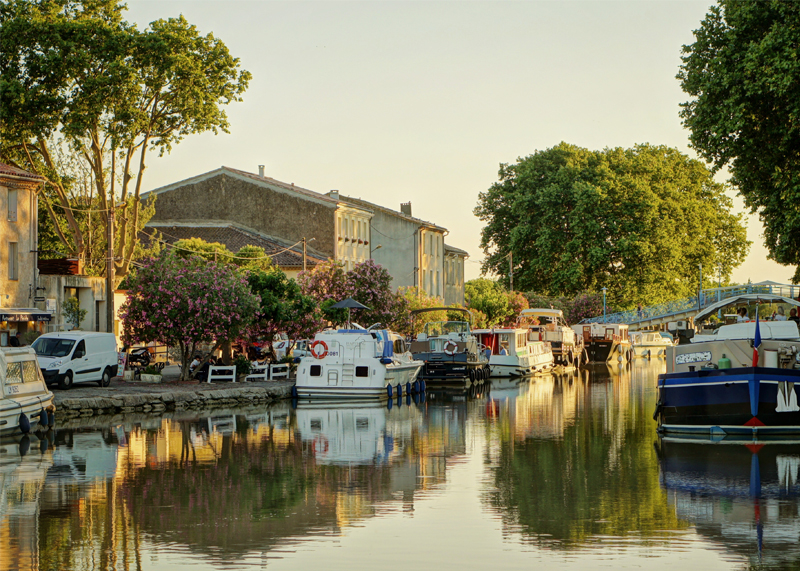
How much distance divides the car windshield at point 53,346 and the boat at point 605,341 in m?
51.6

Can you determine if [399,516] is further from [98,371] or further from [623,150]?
[623,150]

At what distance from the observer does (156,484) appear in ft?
57.1

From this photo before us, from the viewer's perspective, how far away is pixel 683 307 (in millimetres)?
84562

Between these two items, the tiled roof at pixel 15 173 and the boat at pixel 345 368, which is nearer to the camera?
the boat at pixel 345 368

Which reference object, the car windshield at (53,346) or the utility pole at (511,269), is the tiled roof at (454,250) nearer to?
the utility pole at (511,269)

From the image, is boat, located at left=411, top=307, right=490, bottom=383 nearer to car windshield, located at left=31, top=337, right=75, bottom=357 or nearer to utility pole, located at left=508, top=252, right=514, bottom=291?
car windshield, located at left=31, top=337, right=75, bottom=357

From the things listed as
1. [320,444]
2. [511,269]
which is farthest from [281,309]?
[511,269]

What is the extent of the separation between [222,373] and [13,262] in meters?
10.6

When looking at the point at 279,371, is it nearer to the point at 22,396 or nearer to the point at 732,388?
the point at 22,396

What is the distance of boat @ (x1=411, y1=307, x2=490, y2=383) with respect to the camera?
48031 mm

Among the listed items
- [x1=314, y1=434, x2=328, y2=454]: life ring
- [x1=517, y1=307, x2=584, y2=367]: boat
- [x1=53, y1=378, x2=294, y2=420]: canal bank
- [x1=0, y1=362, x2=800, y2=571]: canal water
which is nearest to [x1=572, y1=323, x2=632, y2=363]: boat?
[x1=517, y1=307, x2=584, y2=367]: boat

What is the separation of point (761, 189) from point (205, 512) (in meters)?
29.1

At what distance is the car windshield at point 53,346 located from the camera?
3503cm

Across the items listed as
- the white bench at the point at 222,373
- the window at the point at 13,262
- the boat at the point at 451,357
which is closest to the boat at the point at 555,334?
the boat at the point at 451,357
